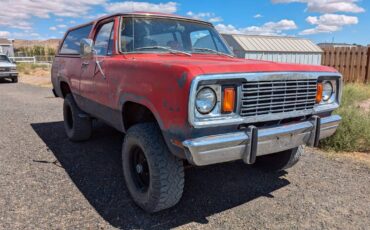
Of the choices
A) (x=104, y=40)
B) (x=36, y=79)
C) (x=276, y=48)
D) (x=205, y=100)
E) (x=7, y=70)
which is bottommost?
(x=36, y=79)

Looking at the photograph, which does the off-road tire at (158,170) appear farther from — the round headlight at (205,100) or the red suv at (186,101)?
the round headlight at (205,100)

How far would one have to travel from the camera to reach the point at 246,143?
8.30 ft

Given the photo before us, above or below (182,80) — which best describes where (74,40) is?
above

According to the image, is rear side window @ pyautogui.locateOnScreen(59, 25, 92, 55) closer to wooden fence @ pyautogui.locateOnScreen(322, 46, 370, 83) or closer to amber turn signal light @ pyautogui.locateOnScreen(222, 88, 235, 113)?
amber turn signal light @ pyautogui.locateOnScreen(222, 88, 235, 113)

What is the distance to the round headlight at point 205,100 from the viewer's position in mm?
2426

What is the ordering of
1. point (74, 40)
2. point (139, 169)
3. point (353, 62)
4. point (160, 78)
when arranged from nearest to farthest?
1. point (160, 78)
2. point (139, 169)
3. point (74, 40)
4. point (353, 62)

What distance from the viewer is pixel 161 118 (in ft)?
8.57

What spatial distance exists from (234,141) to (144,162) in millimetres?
1142

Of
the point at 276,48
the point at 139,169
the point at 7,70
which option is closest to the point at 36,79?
the point at 7,70

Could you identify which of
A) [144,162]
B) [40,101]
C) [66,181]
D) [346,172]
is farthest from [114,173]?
[40,101]

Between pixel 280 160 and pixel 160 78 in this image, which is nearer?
pixel 160 78

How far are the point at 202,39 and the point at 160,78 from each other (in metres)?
1.85

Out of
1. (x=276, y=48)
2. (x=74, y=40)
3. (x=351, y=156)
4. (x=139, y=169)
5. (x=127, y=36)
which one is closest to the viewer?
(x=139, y=169)

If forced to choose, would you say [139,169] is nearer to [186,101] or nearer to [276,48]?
[186,101]
